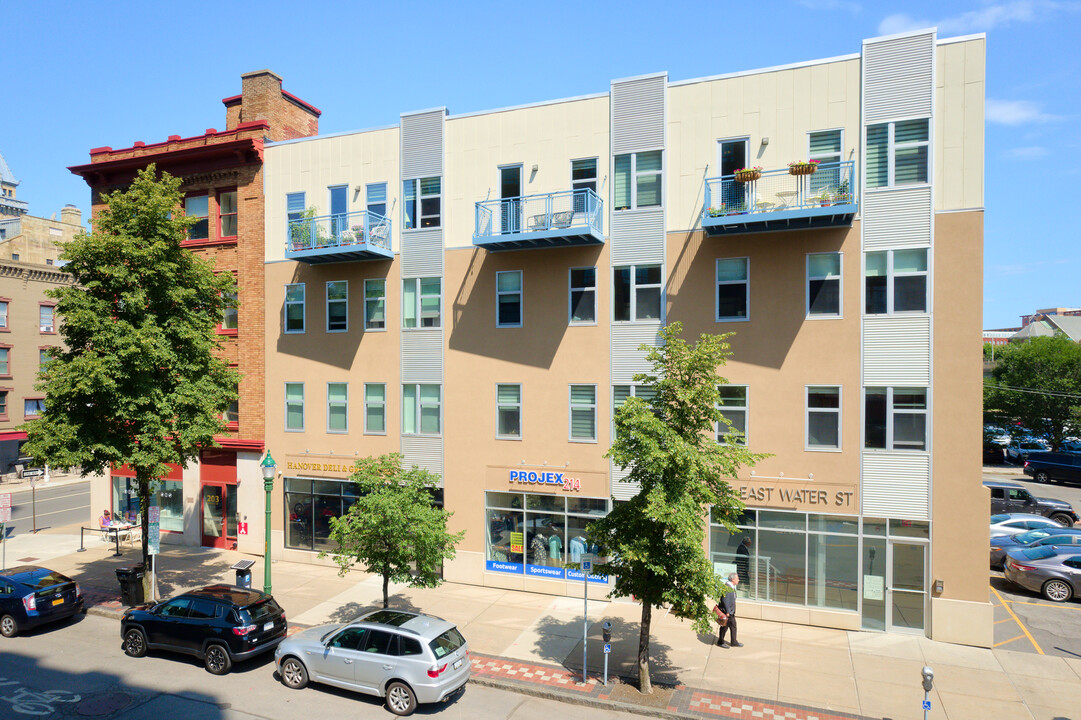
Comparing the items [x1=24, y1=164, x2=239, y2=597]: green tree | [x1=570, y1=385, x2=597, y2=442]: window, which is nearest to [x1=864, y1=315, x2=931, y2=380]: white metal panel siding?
[x1=570, y1=385, x2=597, y2=442]: window

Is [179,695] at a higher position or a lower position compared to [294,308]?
lower

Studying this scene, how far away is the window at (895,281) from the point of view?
15789 millimetres

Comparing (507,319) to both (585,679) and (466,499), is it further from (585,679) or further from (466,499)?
(585,679)

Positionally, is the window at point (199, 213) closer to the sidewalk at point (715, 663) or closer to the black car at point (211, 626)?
the sidewalk at point (715, 663)

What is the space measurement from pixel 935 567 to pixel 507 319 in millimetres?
12971

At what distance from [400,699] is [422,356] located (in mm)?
10762

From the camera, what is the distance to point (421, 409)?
20562 millimetres

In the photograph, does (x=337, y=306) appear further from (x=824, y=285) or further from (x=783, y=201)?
(x=824, y=285)

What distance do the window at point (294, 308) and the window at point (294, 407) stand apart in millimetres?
1999

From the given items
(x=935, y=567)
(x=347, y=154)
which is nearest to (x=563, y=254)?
(x=347, y=154)

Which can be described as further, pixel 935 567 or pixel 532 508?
pixel 532 508

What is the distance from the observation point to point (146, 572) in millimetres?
17969

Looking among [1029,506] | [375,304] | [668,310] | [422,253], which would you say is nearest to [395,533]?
[375,304]

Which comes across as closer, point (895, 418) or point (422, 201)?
point (895, 418)
